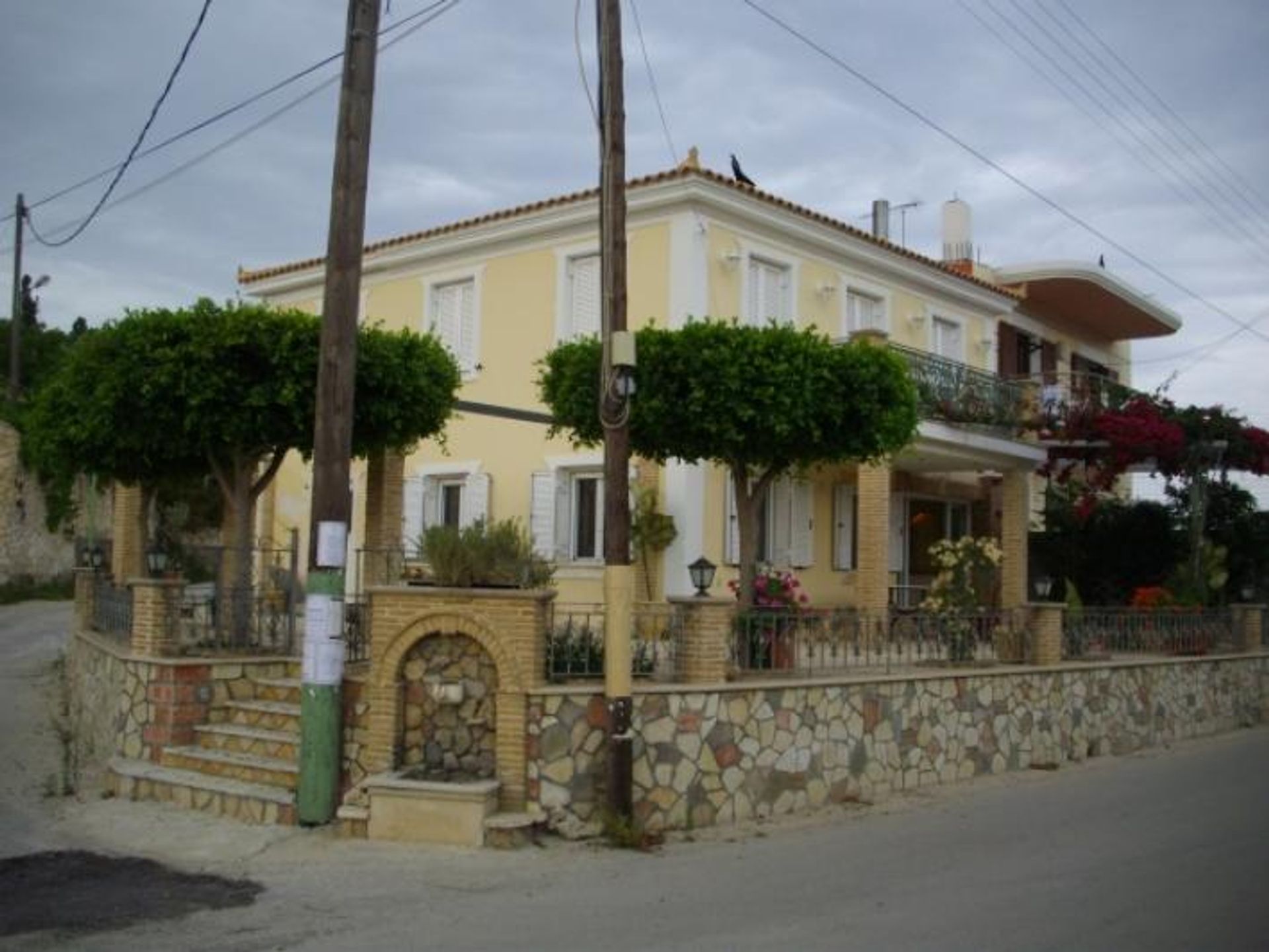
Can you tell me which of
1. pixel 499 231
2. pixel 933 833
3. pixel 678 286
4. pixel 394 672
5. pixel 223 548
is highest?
pixel 499 231

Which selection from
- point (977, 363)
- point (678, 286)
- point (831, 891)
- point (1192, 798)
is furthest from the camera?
point (977, 363)

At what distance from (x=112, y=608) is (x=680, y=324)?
314 inches

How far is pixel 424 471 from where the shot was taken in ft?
66.2

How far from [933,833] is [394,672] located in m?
4.37

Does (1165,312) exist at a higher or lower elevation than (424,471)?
higher

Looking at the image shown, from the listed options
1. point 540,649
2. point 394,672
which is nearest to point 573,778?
point 540,649

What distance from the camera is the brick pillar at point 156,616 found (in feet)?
35.6

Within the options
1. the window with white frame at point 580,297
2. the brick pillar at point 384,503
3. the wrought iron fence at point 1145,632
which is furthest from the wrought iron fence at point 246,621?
the wrought iron fence at point 1145,632

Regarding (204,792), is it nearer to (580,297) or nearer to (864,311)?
(580,297)

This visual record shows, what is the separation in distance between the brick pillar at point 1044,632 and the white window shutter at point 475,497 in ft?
27.5

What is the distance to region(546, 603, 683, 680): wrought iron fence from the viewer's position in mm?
9773

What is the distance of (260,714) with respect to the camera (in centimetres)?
1076

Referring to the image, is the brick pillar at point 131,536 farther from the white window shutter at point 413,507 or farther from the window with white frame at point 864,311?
the window with white frame at point 864,311

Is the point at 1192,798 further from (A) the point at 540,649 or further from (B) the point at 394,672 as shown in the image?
(B) the point at 394,672
